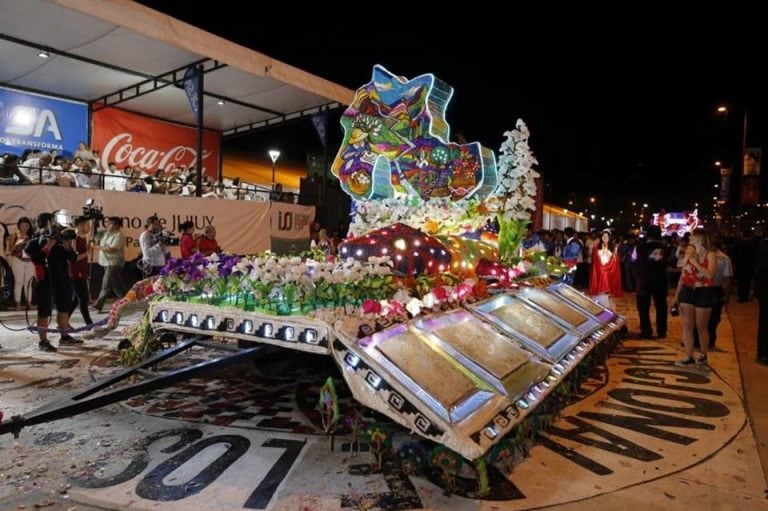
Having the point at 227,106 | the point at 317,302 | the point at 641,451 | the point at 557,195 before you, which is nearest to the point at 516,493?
the point at 641,451

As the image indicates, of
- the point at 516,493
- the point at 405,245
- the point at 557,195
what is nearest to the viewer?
the point at 516,493

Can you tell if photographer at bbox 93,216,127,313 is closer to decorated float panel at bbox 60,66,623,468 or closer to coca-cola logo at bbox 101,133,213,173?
decorated float panel at bbox 60,66,623,468

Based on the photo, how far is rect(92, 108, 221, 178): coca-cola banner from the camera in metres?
15.5

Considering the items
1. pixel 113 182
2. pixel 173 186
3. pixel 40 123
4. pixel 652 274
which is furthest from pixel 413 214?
pixel 40 123

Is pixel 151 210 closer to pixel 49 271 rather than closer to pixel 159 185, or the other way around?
pixel 159 185

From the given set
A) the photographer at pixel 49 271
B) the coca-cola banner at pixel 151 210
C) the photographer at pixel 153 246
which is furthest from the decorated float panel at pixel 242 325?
the coca-cola banner at pixel 151 210

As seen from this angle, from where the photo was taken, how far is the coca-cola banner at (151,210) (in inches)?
396

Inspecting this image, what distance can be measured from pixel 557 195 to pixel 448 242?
46535mm

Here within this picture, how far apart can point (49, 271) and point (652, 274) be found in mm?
9133

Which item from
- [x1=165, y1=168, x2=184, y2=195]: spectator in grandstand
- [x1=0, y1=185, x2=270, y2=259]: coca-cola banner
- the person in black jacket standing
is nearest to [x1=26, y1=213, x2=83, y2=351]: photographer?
[x1=0, y1=185, x2=270, y2=259]: coca-cola banner

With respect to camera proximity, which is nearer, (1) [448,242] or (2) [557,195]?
(1) [448,242]

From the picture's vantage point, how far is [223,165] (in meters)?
20.3

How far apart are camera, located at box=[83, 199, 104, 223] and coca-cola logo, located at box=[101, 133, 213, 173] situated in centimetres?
468

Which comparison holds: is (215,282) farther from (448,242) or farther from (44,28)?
(44,28)
